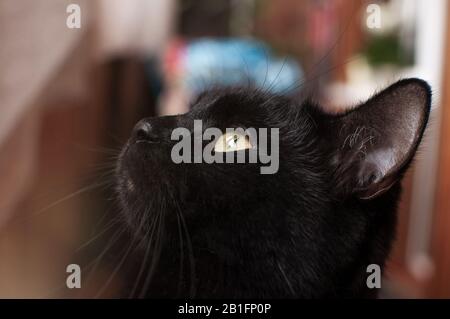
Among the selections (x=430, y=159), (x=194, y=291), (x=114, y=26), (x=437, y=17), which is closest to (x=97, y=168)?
(x=194, y=291)

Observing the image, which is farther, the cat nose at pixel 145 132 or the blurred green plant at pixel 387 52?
the blurred green plant at pixel 387 52

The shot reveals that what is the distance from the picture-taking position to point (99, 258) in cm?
50

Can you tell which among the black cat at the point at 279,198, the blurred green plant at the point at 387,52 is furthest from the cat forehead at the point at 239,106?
the blurred green plant at the point at 387,52

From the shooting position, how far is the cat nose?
1.52 feet

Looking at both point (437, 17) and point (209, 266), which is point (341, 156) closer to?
point (209, 266)

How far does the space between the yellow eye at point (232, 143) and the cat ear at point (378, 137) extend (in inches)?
4.1

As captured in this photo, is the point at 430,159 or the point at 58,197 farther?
the point at 430,159

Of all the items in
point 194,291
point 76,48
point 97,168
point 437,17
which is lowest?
point 194,291

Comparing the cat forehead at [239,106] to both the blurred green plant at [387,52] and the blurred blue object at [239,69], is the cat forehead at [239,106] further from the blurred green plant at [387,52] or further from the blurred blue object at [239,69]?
the blurred green plant at [387,52]

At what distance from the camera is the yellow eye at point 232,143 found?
463 millimetres

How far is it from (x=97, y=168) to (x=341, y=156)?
236 millimetres

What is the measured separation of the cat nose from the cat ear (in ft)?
0.58

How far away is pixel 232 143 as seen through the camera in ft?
1.53

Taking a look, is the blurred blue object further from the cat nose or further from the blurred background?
the cat nose
